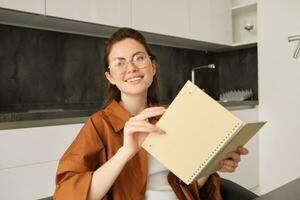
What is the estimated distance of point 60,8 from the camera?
1596mm

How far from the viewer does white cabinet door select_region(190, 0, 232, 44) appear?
2.41 m

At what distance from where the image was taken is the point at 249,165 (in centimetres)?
244

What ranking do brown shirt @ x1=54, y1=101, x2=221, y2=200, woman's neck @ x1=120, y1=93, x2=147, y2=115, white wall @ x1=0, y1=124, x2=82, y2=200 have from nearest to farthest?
brown shirt @ x1=54, y1=101, x2=221, y2=200 < woman's neck @ x1=120, y1=93, x2=147, y2=115 < white wall @ x1=0, y1=124, x2=82, y2=200

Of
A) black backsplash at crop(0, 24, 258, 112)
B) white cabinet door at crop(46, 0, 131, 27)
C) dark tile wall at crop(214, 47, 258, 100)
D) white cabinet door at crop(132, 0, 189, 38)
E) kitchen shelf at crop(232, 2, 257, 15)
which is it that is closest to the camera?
white cabinet door at crop(46, 0, 131, 27)

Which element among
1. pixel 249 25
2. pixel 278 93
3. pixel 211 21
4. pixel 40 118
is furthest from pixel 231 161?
pixel 249 25

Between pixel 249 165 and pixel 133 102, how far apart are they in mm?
1810

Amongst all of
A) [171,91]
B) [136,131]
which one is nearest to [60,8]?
[136,131]

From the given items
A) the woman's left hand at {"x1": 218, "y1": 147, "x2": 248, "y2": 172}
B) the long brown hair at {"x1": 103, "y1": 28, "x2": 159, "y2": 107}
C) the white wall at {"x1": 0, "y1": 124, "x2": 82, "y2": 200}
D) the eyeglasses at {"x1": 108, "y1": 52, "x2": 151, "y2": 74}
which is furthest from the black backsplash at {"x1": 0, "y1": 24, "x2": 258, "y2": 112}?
the woman's left hand at {"x1": 218, "y1": 147, "x2": 248, "y2": 172}

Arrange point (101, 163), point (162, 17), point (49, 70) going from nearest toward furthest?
point (101, 163) → point (49, 70) → point (162, 17)

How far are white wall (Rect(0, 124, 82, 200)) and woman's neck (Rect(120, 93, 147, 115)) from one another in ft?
1.75

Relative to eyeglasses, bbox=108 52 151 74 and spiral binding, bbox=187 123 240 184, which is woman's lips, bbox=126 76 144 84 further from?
spiral binding, bbox=187 123 240 184

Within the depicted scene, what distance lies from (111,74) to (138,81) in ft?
0.34

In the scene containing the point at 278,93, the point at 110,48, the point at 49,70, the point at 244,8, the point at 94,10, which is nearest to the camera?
the point at 110,48

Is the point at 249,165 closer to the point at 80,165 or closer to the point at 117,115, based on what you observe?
the point at 117,115
